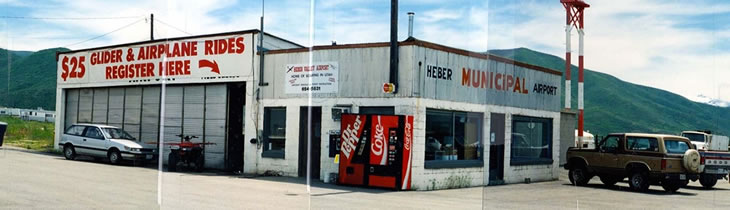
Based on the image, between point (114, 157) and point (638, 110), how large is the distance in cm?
2040

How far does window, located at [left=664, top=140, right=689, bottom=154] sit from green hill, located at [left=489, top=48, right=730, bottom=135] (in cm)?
11

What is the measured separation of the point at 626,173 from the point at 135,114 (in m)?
22.5

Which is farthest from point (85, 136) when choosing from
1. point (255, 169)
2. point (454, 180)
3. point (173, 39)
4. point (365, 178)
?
point (454, 180)

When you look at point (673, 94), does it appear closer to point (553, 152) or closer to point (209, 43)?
point (553, 152)

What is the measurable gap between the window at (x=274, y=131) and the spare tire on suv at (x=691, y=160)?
51.7 ft

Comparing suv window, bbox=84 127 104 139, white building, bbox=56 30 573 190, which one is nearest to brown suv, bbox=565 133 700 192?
white building, bbox=56 30 573 190

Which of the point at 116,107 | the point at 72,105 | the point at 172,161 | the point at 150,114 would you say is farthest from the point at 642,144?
the point at 72,105

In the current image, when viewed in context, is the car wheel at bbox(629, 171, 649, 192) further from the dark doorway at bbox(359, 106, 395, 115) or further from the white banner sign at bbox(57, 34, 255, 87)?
the white banner sign at bbox(57, 34, 255, 87)

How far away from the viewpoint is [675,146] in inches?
73.6

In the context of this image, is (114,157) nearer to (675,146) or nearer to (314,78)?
(314,78)

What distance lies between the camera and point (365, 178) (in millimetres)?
14078

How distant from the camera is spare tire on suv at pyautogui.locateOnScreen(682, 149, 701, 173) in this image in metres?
1.83

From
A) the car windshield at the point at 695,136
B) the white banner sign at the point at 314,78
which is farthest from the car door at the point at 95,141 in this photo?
the car windshield at the point at 695,136

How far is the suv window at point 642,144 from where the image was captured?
1.98m
